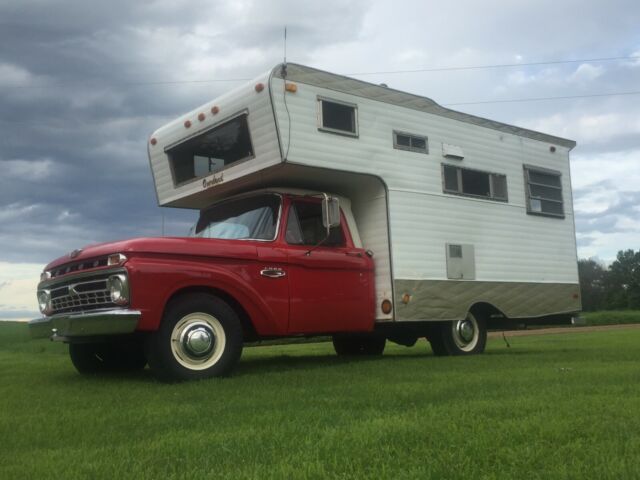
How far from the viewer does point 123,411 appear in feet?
16.0

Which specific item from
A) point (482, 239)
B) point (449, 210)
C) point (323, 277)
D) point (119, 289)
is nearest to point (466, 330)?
point (482, 239)

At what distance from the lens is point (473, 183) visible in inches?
392

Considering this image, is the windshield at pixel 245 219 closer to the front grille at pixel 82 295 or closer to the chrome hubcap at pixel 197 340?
the chrome hubcap at pixel 197 340

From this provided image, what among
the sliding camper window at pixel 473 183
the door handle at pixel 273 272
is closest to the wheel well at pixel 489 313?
the sliding camper window at pixel 473 183

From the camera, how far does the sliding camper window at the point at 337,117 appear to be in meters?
8.03

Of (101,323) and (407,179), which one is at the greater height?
(407,179)

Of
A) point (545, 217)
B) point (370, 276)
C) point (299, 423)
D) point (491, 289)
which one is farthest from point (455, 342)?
point (299, 423)

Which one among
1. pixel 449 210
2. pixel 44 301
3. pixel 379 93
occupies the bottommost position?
pixel 44 301

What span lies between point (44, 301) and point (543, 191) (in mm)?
7795

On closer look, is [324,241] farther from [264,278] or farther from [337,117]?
[337,117]

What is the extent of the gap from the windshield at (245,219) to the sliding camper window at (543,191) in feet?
16.0

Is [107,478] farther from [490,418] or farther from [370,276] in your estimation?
[370,276]

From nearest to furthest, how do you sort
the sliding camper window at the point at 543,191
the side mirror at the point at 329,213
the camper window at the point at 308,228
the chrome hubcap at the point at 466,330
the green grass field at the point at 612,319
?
the side mirror at the point at 329,213 → the camper window at the point at 308,228 → the chrome hubcap at the point at 466,330 → the sliding camper window at the point at 543,191 → the green grass field at the point at 612,319

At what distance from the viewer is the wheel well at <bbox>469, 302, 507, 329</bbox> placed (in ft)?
32.6
